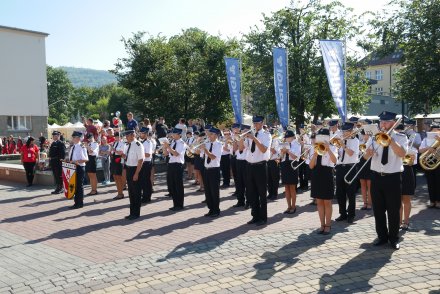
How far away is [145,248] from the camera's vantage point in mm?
8023

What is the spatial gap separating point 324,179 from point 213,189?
2851mm

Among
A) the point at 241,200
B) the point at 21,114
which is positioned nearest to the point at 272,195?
the point at 241,200

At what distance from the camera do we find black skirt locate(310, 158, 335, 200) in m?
8.56

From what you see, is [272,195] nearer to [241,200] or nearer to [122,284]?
[241,200]

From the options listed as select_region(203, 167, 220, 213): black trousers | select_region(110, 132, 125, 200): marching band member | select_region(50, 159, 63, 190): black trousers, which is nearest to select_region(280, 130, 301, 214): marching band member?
select_region(203, 167, 220, 213): black trousers

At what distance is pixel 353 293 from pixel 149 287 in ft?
8.39

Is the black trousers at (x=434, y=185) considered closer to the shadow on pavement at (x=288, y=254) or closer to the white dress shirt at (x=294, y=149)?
the white dress shirt at (x=294, y=149)

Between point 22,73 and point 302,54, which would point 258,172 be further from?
point 22,73

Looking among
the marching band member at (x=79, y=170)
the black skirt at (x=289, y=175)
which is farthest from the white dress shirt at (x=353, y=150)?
the marching band member at (x=79, y=170)

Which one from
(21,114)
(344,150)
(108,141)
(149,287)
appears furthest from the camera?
(21,114)

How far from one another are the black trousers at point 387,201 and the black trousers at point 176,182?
201 inches

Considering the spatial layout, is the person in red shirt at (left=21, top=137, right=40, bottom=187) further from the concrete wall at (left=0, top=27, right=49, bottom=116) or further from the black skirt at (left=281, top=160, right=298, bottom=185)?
the concrete wall at (left=0, top=27, right=49, bottom=116)

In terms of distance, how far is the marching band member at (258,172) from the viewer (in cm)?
956

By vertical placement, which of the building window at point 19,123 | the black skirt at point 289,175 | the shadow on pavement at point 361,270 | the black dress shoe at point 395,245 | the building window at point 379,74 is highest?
the building window at point 379,74
